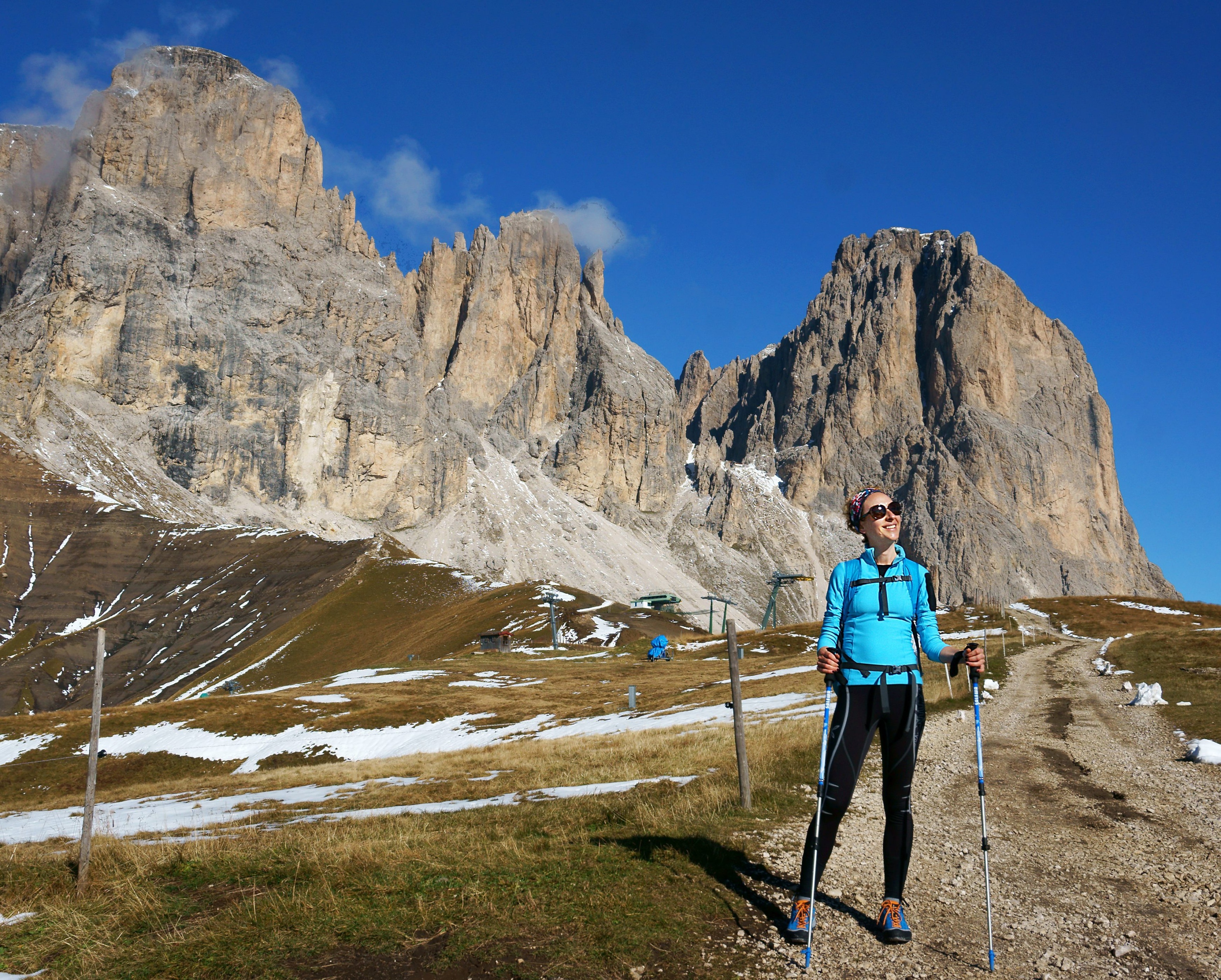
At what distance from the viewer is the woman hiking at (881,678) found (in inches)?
283

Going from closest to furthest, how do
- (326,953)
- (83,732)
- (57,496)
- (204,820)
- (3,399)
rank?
(326,953) → (204,820) → (83,732) → (57,496) → (3,399)

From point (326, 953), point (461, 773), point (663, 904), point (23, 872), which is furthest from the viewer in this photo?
point (461, 773)

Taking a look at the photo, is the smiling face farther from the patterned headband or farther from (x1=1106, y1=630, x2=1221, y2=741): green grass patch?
(x1=1106, y1=630, x2=1221, y2=741): green grass patch

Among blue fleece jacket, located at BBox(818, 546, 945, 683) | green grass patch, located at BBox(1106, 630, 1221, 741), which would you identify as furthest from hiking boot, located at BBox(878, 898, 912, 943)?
green grass patch, located at BBox(1106, 630, 1221, 741)

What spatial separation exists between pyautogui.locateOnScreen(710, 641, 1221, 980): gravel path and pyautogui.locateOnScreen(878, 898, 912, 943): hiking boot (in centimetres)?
9

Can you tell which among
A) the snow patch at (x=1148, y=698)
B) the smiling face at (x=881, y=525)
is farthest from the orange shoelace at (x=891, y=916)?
the snow patch at (x=1148, y=698)

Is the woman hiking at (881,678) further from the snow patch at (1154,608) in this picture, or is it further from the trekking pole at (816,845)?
the snow patch at (1154,608)

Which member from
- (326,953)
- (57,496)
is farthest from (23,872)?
(57,496)

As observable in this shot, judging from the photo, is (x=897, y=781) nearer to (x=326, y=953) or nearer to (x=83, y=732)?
(x=326, y=953)

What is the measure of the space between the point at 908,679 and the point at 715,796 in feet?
19.7

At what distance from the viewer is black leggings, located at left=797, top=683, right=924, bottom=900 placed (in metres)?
7.16

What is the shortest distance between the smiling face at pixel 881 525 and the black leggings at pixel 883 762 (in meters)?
1.32

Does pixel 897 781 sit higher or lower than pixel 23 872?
higher

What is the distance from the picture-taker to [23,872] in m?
11.4
